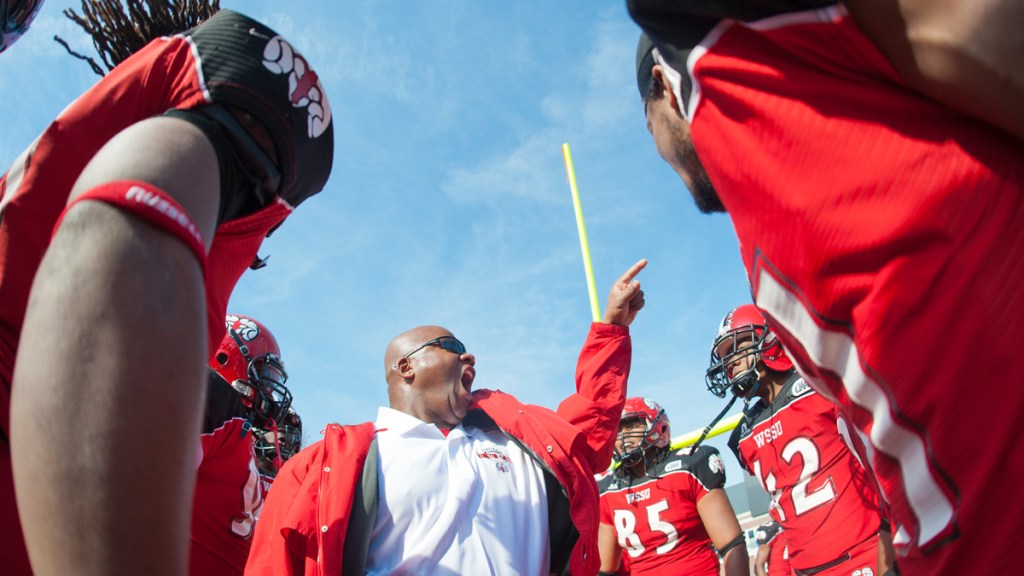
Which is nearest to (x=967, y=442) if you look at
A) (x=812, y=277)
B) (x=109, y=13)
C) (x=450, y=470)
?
(x=812, y=277)

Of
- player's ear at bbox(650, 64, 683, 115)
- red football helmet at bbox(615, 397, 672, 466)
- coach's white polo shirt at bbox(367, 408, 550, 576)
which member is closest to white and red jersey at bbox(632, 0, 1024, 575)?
player's ear at bbox(650, 64, 683, 115)

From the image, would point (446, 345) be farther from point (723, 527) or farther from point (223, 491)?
point (723, 527)

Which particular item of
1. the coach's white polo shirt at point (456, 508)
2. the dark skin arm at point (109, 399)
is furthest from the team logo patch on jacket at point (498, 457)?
the dark skin arm at point (109, 399)

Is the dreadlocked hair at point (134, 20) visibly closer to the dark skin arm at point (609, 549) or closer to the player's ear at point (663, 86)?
the player's ear at point (663, 86)

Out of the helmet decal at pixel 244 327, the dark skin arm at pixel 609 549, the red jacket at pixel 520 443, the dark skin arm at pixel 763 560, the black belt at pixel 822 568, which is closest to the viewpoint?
the red jacket at pixel 520 443

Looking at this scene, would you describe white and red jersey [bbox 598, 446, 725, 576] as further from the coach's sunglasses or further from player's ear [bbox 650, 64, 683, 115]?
player's ear [bbox 650, 64, 683, 115]

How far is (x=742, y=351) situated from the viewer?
6297mm

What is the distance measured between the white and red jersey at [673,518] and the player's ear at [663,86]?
6.02 metres

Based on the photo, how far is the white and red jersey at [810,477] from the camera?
16.1 ft

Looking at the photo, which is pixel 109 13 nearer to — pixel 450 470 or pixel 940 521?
pixel 940 521

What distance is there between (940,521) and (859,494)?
441cm

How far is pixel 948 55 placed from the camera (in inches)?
35.6

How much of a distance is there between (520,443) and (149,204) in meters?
3.02

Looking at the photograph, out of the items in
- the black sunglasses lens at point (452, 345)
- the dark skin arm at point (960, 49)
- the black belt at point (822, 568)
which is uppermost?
the black sunglasses lens at point (452, 345)
